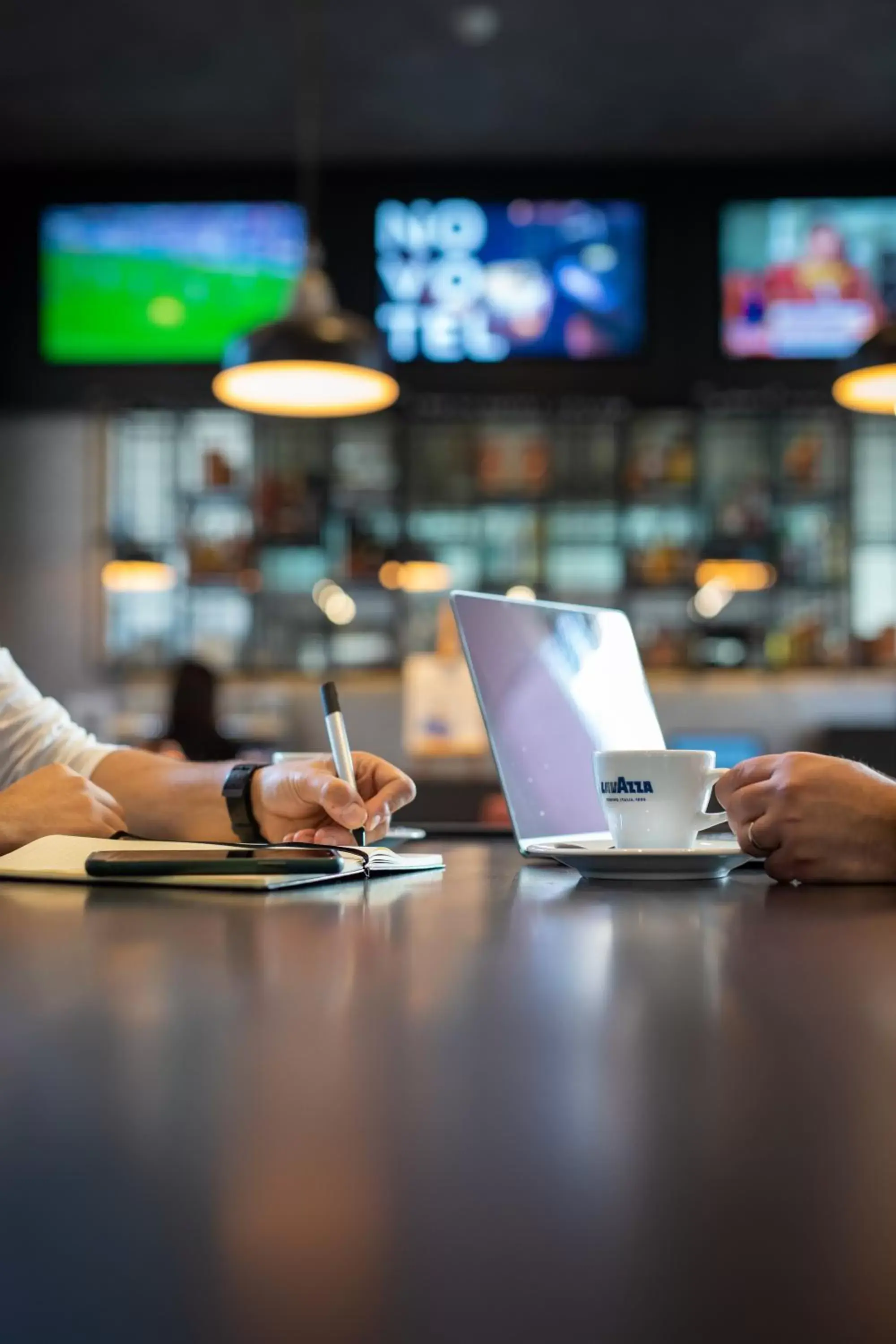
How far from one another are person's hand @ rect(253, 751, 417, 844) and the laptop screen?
0.32 ft

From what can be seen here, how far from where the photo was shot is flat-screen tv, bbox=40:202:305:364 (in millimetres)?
6238

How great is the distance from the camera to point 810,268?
613 centimetres

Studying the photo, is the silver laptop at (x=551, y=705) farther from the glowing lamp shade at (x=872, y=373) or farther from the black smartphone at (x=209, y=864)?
the glowing lamp shade at (x=872, y=373)

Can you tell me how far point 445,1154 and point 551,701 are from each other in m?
1.00

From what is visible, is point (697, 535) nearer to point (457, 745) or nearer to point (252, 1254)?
point (457, 745)

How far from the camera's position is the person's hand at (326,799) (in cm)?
106

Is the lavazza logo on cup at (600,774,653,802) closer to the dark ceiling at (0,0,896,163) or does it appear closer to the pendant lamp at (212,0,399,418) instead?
the pendant lamp at (212,0,399,418)

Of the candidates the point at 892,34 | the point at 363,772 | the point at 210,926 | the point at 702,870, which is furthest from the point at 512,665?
the point at 892,34

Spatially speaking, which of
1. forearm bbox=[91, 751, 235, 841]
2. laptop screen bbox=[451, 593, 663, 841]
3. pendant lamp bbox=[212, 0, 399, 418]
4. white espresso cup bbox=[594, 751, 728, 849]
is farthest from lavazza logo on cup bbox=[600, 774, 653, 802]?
pendant lamp bbox=[212, 0, 399, 418]

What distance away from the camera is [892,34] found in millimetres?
5055

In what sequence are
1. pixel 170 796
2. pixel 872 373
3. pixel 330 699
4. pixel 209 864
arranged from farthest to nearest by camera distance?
pixel 872 373 < pixel 170 796 < pixel 330 699 < pixel 209 864

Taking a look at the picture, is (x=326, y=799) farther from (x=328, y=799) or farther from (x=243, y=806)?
(x=243, y=806)

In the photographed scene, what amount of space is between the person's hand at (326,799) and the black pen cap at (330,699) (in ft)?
0.17

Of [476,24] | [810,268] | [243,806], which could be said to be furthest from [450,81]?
[243,806]
